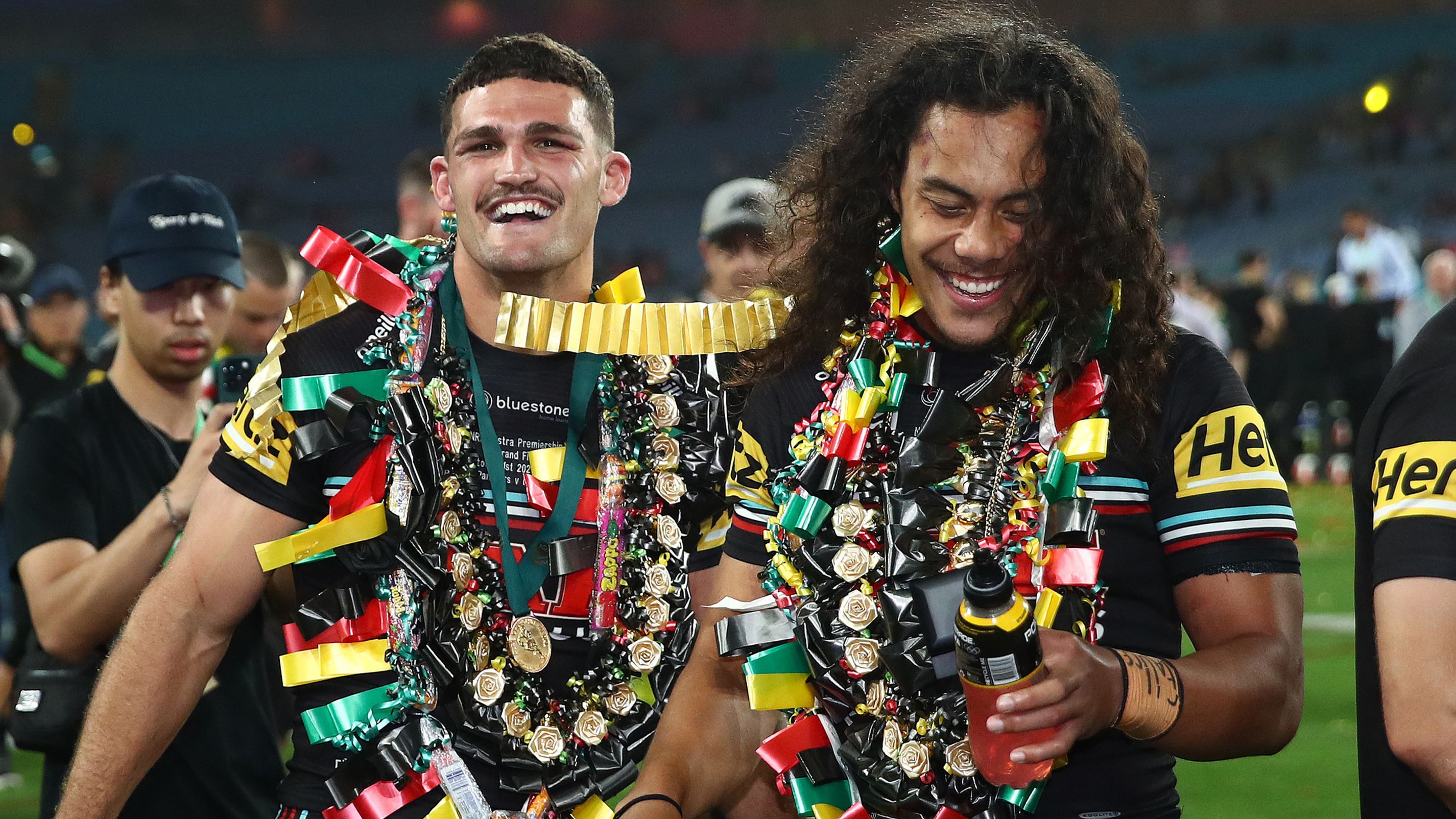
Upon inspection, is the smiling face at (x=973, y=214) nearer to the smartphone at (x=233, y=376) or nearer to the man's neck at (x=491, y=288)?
the man's neck at (x=491, y=288)

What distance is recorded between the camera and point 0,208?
2097 centimetres

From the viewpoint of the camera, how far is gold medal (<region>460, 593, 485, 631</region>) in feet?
8.76

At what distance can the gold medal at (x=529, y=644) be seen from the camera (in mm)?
2676

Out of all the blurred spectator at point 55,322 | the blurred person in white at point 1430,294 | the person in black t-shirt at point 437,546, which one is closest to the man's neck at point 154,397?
the person in black t-shirt at point 437,546

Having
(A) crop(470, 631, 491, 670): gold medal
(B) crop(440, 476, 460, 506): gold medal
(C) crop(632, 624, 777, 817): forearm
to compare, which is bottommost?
(C) crop(632, 624, 777, 817): forearm

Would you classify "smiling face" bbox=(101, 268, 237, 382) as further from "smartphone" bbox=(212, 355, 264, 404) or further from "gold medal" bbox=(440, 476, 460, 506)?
"gold medal" bbox=(440, 476, 460, 506)

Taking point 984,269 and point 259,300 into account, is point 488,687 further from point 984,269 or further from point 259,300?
point 259,300

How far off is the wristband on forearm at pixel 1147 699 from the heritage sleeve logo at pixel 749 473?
0.66 metres

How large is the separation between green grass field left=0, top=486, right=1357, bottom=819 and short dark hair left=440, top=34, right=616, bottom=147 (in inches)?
111

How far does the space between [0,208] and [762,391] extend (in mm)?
21293

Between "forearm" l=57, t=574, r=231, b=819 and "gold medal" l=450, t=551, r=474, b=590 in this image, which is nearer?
"forearm" l=57, t=574, r=231, b=819

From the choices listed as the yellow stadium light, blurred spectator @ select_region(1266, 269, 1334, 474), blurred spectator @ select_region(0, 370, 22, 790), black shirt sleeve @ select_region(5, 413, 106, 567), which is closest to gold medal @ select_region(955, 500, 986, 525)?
black shirt sleeve @ select_region(5, 413, 106, 567)

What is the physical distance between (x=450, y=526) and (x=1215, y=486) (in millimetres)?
1327

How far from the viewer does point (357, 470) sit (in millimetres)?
2707
